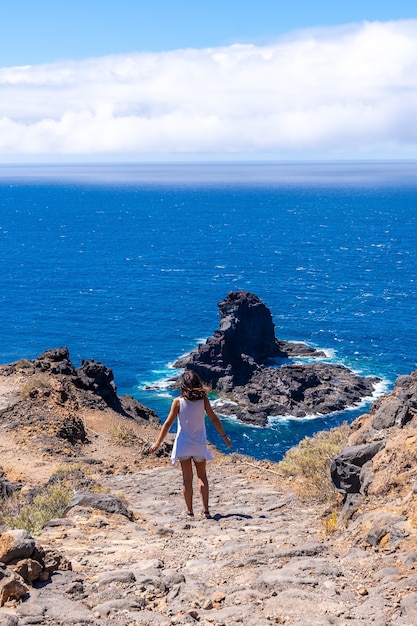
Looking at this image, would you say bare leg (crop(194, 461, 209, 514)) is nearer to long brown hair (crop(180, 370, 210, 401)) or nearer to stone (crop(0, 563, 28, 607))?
long brown hair (crop(180, 370, 210, 401))

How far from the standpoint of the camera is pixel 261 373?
57.9 meters

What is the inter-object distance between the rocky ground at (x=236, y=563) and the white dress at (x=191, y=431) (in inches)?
45.5

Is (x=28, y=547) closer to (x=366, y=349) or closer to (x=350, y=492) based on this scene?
(x=350, y=492)

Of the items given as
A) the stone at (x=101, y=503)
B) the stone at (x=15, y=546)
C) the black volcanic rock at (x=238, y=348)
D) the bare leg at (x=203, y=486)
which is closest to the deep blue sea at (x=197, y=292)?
the black volcanic rock at (x=238, y=348)

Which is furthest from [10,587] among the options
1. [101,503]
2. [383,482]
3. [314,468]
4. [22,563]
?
[314,468]

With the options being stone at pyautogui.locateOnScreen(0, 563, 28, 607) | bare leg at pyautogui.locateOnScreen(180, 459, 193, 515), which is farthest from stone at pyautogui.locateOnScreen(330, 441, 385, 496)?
stone at pyautogui.locateOnScreen(0, 563, 28, 607)

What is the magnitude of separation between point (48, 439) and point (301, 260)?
314 ft

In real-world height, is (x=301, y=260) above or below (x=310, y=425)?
above

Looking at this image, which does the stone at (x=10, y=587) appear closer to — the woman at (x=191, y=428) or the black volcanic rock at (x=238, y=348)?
the woman at (x=191, y=428)

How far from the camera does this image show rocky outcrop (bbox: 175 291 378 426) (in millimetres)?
51812

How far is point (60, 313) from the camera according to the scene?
76.9m

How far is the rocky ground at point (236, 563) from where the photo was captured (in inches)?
264

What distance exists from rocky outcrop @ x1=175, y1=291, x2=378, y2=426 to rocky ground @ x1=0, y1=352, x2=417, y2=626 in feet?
125

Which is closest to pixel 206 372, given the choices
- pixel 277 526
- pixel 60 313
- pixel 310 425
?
pixel 310 425
